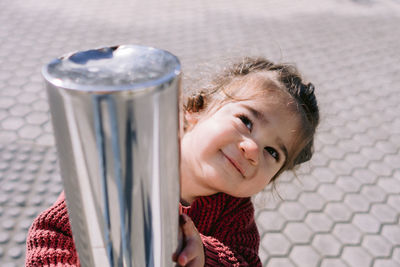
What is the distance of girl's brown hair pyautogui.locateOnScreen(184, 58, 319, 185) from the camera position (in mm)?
1077

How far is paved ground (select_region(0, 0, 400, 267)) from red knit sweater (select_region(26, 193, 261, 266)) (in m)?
0.60

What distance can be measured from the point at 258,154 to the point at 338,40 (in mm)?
3688

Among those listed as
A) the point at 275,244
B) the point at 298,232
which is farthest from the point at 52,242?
the point at 298,232

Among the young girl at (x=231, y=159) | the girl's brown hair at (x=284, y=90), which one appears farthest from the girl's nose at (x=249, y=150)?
the girl's brown hair at (x=284, y=90)

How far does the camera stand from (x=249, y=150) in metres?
0.85

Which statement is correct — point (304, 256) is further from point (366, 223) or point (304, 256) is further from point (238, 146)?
point (238, 146)

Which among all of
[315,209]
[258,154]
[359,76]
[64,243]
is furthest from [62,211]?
[359,76]

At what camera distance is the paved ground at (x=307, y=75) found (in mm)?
1876

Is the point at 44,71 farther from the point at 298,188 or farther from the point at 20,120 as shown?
the point at 20,120

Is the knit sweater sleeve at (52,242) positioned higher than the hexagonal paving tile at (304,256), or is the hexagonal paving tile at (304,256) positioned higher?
the knit sweater sleeve at (52,242)

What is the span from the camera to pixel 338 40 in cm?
417

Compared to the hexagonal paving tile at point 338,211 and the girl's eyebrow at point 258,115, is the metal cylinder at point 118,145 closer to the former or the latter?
the girl's eyebrow at point 258,115

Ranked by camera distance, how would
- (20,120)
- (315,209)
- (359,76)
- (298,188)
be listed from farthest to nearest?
A: (359,76) < (20,120) < (298,188) < (315,209)

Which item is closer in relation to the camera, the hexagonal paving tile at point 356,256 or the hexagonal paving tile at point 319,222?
the hexagonal paving tile at point 356,256
